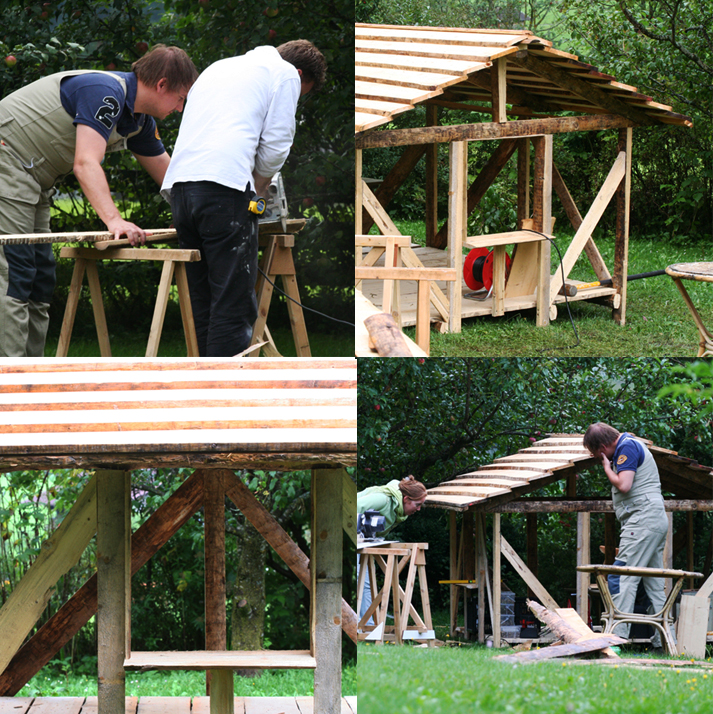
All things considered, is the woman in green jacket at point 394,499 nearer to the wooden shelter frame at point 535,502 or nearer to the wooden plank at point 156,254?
the wooden shelter frame at point 535,502

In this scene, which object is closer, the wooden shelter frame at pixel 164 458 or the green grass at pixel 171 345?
the wooden shelter frame at pixel 164 458

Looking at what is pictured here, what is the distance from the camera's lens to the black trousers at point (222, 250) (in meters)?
3.24

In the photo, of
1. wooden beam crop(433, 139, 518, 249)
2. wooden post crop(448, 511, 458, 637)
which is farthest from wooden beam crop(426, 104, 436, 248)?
wooden post crop(448, 511, 458, 637)

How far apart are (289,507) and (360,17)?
3400 millimetres

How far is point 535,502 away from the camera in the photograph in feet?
14.3

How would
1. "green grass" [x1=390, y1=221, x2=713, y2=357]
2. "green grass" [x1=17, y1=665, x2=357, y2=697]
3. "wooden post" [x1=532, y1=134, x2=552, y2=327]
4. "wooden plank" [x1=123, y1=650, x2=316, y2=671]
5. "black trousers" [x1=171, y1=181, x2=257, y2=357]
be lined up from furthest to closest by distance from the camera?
1. "green grass" [x1=17, y1=665, x2=357, y2=697]
2. "wooden post" [x1=532, y1=134, x2=552, y2=327]
3. "green grass" [x1=390, y1=221, x2=713, y2=357]
4. "black trousers" [x1=171, y1=181, x2=257, y2=357]
5. "wooden plank" [x1=123, y1=650, x2=316, y2=671]

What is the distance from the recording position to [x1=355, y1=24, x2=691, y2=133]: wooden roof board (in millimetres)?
3754

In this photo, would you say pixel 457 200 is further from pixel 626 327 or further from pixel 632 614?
pixel 632 614

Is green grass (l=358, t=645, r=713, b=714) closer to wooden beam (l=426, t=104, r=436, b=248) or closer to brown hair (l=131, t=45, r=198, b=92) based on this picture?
brown hair (l=131, t=45, r=198, b=92)

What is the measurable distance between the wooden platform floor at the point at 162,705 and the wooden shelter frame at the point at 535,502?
856 mm

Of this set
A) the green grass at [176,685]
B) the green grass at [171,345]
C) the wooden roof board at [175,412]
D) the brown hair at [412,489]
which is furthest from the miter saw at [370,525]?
the green grass at [176,685]

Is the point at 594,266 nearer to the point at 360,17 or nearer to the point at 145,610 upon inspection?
the point at 360,17

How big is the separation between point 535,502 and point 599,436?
3.48 ft

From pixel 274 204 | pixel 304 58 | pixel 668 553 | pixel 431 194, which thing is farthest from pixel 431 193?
pixel 668 553
